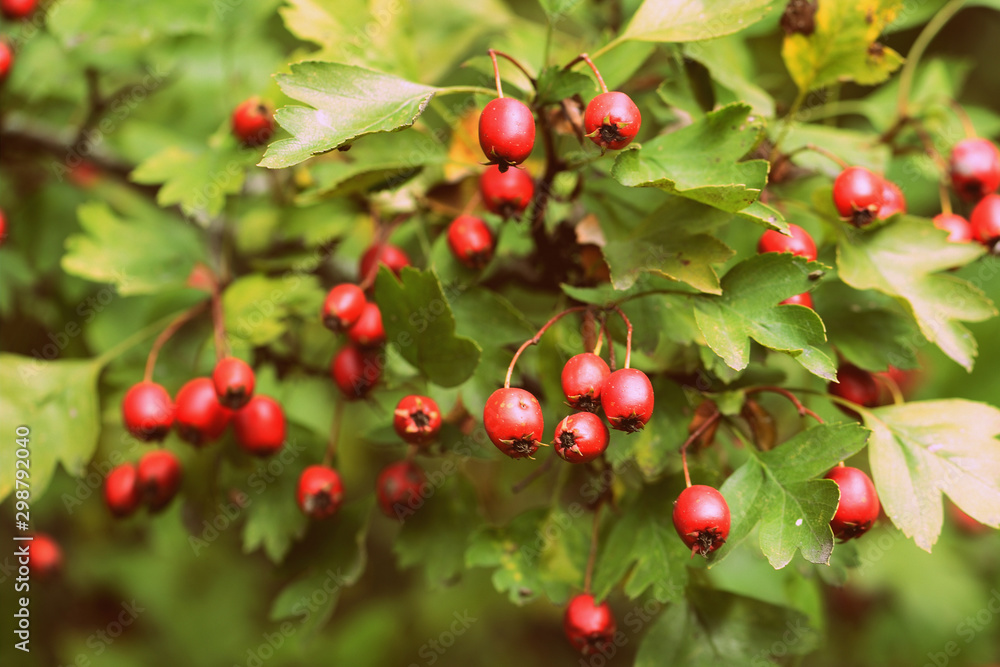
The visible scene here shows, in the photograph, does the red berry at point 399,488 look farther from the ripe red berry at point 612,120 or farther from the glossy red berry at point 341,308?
the ripe red berry at point 612,120

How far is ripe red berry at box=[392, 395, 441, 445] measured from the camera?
0.81m

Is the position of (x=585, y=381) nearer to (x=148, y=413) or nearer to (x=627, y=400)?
(x=627, y=400)

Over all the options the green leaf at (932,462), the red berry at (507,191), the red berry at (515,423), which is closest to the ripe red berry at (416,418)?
the red berry at (515,423)

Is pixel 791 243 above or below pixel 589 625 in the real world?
above

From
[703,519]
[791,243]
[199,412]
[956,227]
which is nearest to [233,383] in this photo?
[199,412]

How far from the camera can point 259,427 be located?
3.21 feet

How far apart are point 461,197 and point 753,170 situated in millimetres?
465

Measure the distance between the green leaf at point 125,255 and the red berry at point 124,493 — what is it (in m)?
0.29

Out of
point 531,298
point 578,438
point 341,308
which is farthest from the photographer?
point 531,298

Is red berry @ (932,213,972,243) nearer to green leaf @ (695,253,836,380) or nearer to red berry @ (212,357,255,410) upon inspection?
green leaf @ (695,253,836,380)

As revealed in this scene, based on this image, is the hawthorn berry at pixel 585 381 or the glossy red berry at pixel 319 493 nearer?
the hawthorn berry at pixel 585 381

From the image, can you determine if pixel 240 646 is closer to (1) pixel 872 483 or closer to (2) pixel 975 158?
(1) pixel 872 483

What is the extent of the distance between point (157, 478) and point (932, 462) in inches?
40.0

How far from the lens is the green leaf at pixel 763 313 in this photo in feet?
2.39
